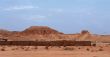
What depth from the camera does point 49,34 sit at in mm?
109062

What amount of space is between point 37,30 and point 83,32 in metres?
17.8

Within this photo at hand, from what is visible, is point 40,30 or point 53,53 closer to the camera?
point 53,53

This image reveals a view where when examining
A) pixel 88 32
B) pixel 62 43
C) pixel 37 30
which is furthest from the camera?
pixel 37 30

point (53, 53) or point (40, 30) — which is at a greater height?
point (40, 30)

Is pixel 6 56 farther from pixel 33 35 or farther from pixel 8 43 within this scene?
pixel 33 35

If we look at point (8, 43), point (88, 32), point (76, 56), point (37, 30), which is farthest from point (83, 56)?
point (37, 30)

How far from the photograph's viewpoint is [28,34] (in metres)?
109

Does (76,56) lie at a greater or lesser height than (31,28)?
lesser

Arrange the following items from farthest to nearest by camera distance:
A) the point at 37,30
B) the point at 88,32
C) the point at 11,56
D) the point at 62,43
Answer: the point at 37,30 < the point at 88,32 < the point at 62,43 < the point at 11,56

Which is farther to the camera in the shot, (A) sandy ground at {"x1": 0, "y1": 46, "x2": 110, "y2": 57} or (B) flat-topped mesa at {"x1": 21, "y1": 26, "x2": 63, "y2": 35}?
(B) flat-topped mesa at {"x1": 21, "y1": 26, "x2": 63, "y2": 35}

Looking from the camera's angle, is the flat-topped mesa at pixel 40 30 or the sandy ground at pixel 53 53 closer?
the sandy ground at pixel 53 53

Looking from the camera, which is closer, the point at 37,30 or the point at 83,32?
the point at 83,32

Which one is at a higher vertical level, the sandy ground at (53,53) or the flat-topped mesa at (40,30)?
the flat-topped mesa at (40,30)

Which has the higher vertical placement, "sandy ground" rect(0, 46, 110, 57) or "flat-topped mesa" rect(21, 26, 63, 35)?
"flat-topped mesa" rect(21, 26, 63, 35)
